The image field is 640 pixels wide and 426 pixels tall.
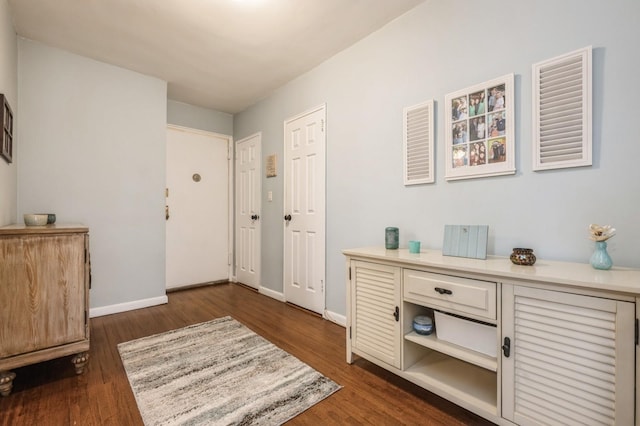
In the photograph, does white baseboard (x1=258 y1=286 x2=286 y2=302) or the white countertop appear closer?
the white countertop

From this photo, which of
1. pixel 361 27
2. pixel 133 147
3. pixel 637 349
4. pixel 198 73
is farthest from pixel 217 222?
pixel 637 349

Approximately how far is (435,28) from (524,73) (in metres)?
0.71

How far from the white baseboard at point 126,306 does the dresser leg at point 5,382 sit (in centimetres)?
131

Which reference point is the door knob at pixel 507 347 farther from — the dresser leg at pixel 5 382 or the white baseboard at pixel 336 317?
the dresser leg at pixel 5 382

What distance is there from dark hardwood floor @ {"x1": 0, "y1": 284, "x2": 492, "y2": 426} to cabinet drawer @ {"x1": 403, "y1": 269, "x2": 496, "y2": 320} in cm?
53

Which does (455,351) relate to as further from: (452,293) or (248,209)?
(248,209)

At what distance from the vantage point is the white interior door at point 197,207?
379 centimetres

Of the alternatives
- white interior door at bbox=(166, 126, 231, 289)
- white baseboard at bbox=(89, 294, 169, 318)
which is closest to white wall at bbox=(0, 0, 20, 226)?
white baseboard at bbox=(89, 294, 169, 318)

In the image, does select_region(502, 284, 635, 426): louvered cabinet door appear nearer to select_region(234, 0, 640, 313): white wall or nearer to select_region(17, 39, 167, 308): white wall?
select_region(234, 0, 640, 313): white wall

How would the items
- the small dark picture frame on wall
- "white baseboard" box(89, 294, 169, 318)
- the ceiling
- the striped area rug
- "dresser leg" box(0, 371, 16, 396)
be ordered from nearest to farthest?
the striped area rug → "dresser leg" box(0, 371, 16, 396) → the small dark picture frame on wall → the ceiling → "white baseboard" box(89, 294, 169, 318)

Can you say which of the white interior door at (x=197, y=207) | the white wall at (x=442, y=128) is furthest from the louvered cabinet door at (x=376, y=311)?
the white interior door at (x=197, y=207)

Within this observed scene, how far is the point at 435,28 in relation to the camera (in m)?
1.98

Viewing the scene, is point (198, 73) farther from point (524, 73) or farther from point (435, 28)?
point (524, 73)

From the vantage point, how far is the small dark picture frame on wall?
6.24 feet
